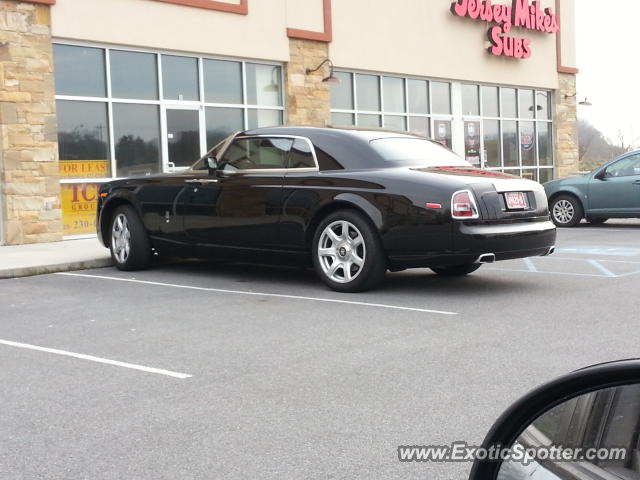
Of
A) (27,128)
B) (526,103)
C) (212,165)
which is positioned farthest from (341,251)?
(526,103)

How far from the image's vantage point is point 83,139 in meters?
14.8

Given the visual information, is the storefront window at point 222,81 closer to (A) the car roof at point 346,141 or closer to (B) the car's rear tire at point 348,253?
(A) the car roof at point 346,141

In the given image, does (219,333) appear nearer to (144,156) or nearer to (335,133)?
(335,133)

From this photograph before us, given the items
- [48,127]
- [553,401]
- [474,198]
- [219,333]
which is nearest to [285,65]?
[48,127]

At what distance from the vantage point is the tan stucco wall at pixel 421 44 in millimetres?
19781

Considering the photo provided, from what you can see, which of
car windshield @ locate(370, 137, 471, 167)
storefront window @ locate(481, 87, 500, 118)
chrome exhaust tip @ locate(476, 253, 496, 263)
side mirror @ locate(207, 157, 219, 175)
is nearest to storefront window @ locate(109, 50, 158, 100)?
side mirror @ locate(207, 157, 219, 175)

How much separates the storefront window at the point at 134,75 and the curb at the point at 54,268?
498 centimetres

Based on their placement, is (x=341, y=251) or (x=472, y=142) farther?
(x=472, y=142)

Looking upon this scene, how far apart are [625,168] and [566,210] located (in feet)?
4.53

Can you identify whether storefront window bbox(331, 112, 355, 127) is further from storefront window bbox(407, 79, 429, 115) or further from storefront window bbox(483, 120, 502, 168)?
storefront window bbox(483, 120, 502, 168)

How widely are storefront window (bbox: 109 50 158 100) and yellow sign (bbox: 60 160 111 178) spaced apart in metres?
1.25

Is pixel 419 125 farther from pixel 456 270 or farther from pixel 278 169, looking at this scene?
pixel 278 169

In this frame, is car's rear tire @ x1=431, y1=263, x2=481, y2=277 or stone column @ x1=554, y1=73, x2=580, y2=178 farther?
stone column @ x1=554, y1=73, x2=580, y2=178

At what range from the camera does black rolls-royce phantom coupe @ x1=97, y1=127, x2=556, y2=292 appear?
25.9 ft
